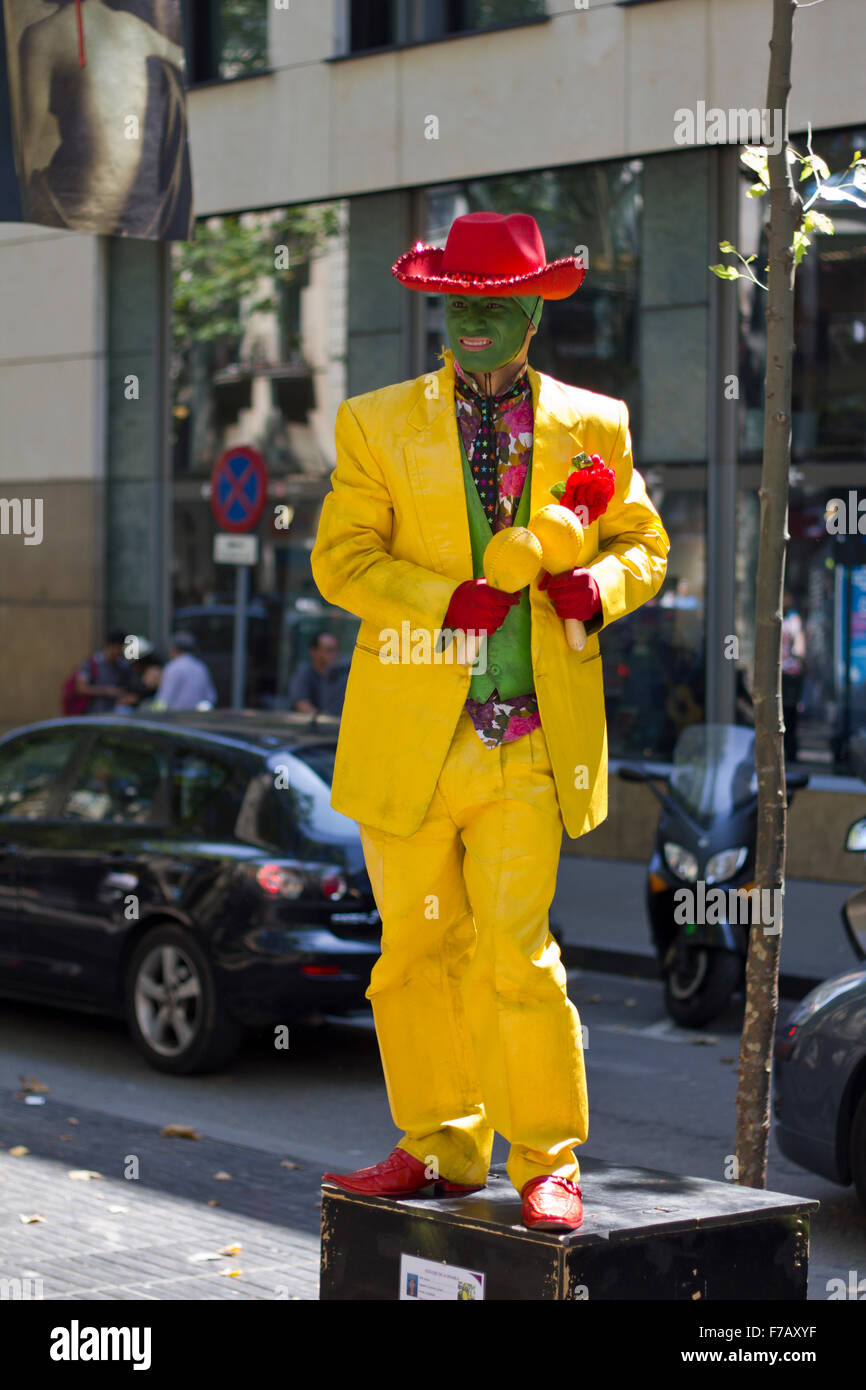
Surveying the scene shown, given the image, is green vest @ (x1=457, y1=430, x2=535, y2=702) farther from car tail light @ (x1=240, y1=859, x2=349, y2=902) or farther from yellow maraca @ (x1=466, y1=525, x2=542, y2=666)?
car tail light @ (x1=240, y1=859, x2=349, y2=902)

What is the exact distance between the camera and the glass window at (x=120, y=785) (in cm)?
889

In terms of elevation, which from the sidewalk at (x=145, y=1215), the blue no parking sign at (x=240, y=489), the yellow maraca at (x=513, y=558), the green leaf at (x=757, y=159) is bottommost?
the sidewalk at (x=145, y=1215)

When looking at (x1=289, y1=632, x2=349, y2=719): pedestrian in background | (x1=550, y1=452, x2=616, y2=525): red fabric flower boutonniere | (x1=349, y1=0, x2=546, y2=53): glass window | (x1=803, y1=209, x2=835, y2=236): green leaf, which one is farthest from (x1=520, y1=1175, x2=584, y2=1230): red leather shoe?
(x1=349, y1=0, x2=546, y2=53): glass window

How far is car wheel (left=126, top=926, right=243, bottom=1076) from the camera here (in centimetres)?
829

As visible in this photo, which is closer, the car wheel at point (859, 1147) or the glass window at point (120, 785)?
the car wheel at point (859, 1147)

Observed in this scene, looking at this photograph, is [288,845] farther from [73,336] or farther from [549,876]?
[73,336]

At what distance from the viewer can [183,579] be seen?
18.5 meters

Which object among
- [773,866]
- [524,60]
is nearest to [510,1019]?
[773,866]

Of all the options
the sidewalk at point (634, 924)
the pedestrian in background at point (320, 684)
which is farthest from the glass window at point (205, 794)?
the pedestrian in background at point (320, 684)

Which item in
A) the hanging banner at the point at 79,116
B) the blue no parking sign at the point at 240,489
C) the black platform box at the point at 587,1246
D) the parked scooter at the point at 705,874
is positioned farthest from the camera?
the blue no parking sign at the point at 240,489

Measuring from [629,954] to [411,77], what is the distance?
8387 mm

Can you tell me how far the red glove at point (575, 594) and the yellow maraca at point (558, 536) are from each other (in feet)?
0.07

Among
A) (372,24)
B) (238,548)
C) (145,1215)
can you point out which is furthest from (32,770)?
(372,24)

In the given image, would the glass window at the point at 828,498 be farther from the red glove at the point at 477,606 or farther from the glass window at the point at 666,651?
the red glove at the point at 477,606
